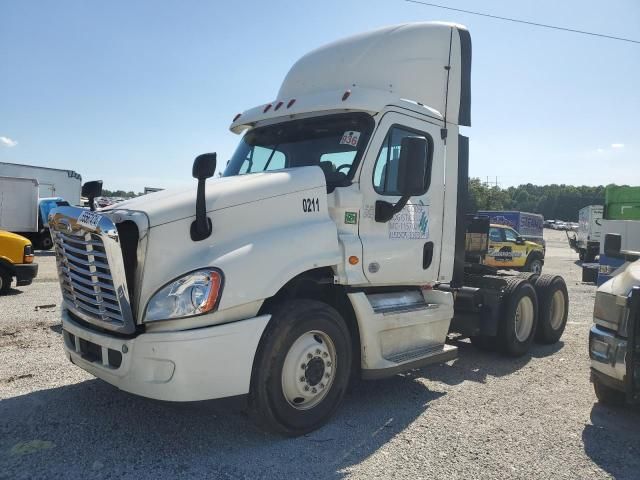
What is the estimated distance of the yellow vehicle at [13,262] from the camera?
10.7 m

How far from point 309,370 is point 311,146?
7.06 feet

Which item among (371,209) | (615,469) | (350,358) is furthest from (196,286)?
(615,469)

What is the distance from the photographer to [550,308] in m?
7.52

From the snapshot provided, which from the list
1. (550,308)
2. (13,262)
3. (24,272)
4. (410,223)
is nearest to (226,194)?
(410,223)

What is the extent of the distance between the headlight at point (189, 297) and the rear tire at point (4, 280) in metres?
9.15

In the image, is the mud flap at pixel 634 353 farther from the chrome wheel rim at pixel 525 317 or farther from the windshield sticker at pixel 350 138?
the chrome wheel rim at pixel 525 317

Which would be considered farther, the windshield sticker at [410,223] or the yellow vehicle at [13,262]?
the yellow vehicle at [13,262]

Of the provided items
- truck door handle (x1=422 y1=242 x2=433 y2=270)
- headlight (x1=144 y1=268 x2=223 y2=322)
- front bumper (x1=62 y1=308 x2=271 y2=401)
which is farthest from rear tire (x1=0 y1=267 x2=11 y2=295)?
truck door handle (x1=422 y1=242 x2=433 y2=270)

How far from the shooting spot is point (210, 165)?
351 centimetres

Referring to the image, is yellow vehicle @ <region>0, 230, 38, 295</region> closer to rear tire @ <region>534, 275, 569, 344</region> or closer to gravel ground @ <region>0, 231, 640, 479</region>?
gravel ground @ <region>0, 231, 640, 479</region>

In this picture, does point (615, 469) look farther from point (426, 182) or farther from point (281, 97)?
point (281, 97)

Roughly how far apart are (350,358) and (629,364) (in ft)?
7.18

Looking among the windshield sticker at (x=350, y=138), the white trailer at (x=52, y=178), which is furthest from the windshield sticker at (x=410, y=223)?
the white trailer at (x=52, y=178)

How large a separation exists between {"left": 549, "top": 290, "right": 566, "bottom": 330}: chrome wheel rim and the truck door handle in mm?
3387
